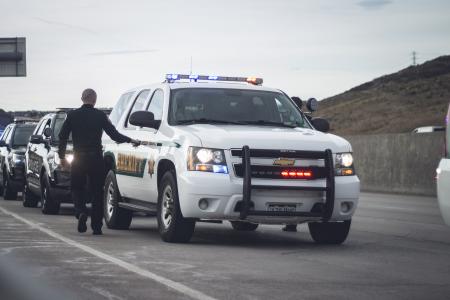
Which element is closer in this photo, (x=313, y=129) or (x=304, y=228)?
(x=313, y=129)

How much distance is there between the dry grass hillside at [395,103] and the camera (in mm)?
88375

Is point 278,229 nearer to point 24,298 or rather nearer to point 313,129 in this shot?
point 313,129

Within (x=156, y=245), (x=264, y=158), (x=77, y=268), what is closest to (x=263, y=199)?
(x=264, y=158)

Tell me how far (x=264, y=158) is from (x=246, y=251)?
3.50 ft

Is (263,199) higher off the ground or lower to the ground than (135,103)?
lower

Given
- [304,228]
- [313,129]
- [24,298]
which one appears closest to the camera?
→ [24,298]

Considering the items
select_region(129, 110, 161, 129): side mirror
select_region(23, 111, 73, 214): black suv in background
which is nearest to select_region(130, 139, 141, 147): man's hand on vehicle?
select_region(129, 110, 161, 129): side mirror

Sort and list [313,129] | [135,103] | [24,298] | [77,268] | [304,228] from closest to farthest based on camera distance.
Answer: [24,298] < [77,268] < [313,129] < [135,103] < [304,228]

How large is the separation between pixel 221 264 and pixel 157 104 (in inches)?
171

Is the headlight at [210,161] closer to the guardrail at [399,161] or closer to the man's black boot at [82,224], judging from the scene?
the man's black boot at [82,224]

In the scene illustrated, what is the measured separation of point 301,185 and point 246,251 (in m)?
0.98

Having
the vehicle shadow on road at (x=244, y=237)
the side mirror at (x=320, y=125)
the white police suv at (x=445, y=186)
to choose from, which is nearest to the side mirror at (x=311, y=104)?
the vehicle shadow on road at (x=244, y=237)

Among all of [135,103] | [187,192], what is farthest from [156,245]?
A: [135,103]

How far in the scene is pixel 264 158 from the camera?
42.3 ft
